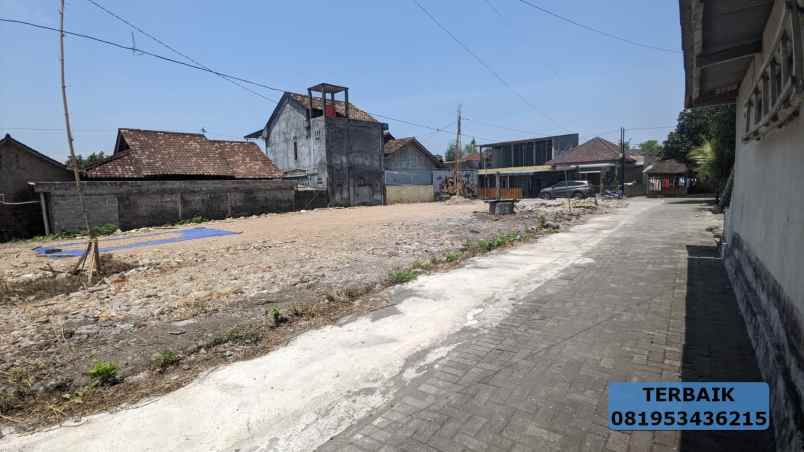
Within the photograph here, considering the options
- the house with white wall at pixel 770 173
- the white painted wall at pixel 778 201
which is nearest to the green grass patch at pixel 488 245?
the house with white wall at pixel 770 173

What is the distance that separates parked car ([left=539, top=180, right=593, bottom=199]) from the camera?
29.8 metres

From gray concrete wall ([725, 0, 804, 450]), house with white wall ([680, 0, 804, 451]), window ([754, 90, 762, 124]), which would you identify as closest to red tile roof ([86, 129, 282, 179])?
house with white wall ([680, 0, 804, 451])

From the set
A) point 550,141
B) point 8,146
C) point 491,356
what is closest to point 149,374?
point 491,356

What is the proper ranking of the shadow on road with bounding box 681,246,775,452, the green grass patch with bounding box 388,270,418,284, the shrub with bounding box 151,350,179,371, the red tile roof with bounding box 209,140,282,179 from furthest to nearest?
the red tile roof with bounding box 209,140,282,179 → the green grass patch with bounding box 388,270,418,284 → the shrub with bounding box 151,350,179,371 → the shadow on road with bounding box 681,246,775,452

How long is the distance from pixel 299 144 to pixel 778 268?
32142 mm

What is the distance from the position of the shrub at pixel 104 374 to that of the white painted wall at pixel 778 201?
5.24 metres

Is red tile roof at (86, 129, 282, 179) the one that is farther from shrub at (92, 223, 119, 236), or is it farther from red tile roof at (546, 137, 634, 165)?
red tile roof at (546, 137, 634, 165)

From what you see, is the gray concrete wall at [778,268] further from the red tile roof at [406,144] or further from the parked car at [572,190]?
the red tile roof at [406,144]

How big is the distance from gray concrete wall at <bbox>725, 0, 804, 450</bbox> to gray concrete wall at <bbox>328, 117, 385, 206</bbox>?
27355 millimetres

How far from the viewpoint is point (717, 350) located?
360 centimetres

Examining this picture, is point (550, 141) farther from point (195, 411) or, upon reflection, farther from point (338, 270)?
point (195, 411)

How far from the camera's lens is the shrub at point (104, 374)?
11.5 ft

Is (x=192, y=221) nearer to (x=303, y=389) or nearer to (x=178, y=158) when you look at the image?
(x=178, y=158)

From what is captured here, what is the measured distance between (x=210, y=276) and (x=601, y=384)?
7037 mm
